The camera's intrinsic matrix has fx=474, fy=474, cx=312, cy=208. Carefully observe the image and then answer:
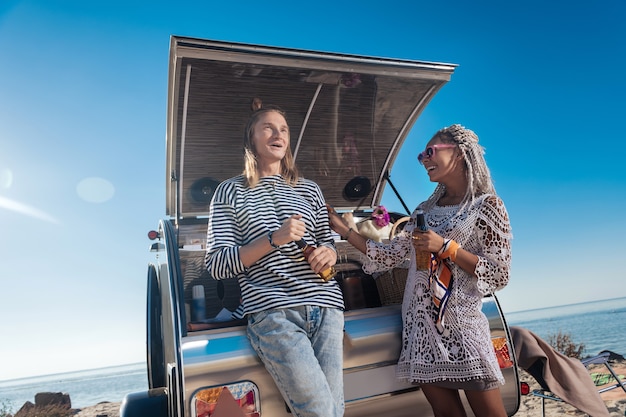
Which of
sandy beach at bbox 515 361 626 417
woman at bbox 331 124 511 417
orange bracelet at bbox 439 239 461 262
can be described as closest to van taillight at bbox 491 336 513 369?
woman at bbox 331 124 511 417

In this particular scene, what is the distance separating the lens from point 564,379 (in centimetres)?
303

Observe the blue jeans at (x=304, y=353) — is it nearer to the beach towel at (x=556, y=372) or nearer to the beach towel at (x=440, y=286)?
the beach towel at (x=440, y=286)

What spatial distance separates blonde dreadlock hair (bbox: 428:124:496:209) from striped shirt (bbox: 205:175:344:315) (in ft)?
2.49

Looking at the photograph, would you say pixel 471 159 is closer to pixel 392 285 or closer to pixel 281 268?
pixel 392 285

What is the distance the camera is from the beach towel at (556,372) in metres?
2.96

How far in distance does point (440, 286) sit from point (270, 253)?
0.82 meters

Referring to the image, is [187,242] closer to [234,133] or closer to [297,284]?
[234,133]

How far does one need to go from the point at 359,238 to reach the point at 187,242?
1196 millimetres

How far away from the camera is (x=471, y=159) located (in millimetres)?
2381

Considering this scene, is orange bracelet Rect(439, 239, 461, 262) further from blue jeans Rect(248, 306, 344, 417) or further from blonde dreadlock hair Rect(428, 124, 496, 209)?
blue jeans Rect(248, 306, 344, 417)

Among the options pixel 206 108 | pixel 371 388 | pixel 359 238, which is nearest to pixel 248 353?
pixel 371 388

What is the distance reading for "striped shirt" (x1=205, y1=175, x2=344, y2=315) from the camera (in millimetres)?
1873

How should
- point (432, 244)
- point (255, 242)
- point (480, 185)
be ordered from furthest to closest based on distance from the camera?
1. point (480, 185)
2. point (432, 244)
3. point (255, 242)

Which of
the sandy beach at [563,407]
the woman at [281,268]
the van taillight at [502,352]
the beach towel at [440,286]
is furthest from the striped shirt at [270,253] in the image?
the sandy beach at [563,407]
